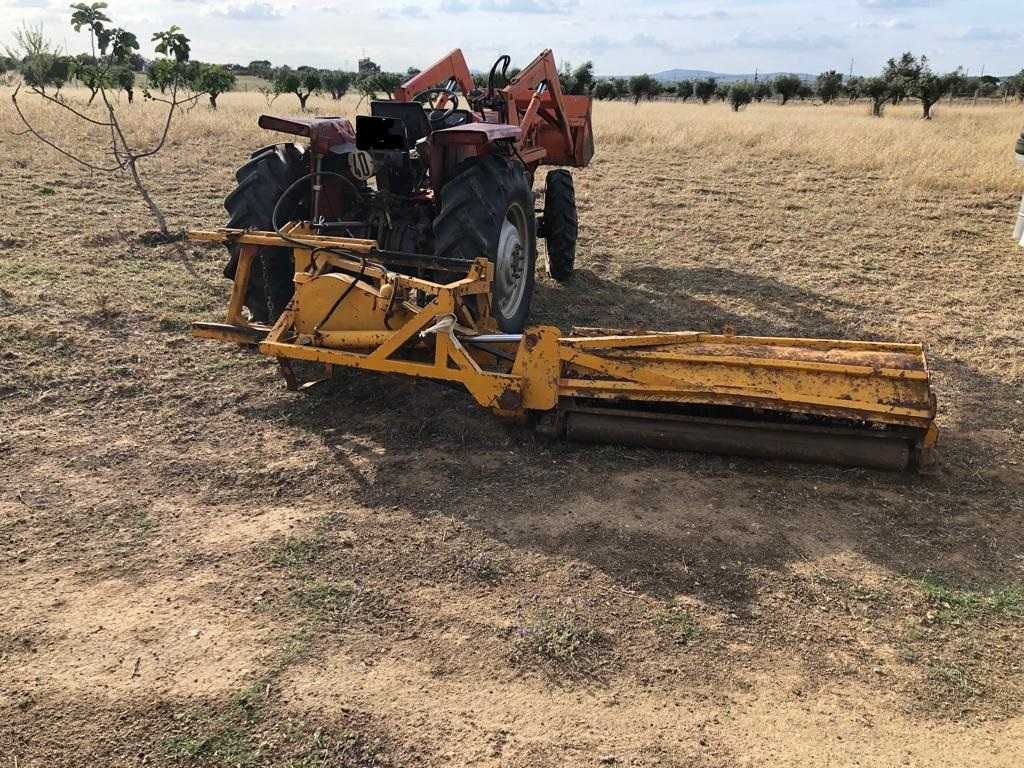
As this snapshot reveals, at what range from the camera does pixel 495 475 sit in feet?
12.5

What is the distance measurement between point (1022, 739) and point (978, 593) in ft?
2.37

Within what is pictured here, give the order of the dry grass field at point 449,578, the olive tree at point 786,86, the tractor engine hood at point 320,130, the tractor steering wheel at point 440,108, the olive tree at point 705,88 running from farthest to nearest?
1. the olive tree at point 705,88
2. the olive tree at point 786,86
3. the tractor steering wheel at point 440,108
4. the tractor engine hood at point 320,130
5. the dry grass field at point 449,578

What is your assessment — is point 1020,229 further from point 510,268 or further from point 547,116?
point 510,268

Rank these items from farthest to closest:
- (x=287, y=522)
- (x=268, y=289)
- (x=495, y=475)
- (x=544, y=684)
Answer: (x=268, y=289) → (x=495, y=475) → (x=287, y=522) → (x=544, y=684)

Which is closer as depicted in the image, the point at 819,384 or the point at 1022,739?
the point at 1022,739

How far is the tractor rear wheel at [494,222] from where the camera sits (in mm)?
4508

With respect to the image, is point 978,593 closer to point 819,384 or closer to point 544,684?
point 819,384

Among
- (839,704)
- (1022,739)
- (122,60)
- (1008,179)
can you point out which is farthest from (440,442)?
(1008,179)

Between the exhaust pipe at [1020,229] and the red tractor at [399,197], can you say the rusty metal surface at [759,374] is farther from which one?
the exhaust pipe at [1020,229]

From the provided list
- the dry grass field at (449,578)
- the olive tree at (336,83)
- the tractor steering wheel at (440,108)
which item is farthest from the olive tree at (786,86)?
the dry grass field at (449,578)

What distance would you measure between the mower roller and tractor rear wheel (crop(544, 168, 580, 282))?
5.37 ft

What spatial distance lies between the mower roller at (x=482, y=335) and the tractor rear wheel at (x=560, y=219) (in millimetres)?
1638

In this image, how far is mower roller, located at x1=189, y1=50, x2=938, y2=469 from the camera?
366 centimetres

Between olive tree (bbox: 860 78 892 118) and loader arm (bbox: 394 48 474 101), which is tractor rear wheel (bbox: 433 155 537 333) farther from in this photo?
olive tree (bbox: 860 78 892 118)
